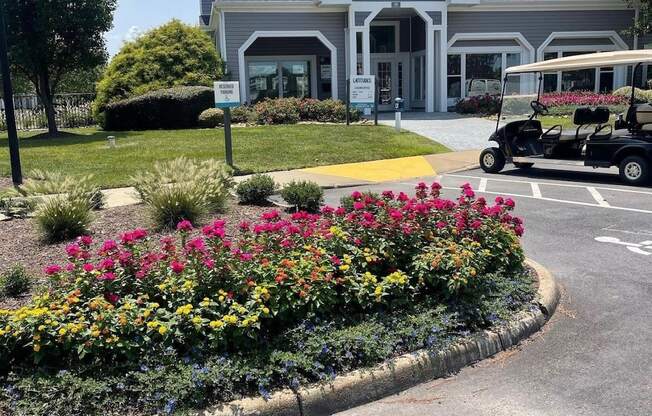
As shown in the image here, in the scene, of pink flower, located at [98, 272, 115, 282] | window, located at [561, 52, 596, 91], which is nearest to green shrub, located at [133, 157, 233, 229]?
pink flower, located at [98, 272, 115, 282]

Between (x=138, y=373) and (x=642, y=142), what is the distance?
977 centimetres

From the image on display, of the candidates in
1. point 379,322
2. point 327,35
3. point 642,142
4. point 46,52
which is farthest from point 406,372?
point 327,35

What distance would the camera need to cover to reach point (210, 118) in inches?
802

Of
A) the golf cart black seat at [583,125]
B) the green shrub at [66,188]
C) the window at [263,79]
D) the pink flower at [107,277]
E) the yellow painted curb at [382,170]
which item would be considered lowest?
the yellow painted curb at [382,170]

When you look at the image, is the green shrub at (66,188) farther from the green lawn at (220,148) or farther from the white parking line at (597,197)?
the white parking line at (597,197)

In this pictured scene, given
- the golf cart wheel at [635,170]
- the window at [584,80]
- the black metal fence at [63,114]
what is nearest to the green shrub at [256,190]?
the golf cart wheel at [635,170]

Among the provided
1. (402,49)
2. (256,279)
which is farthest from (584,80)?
(256,279)

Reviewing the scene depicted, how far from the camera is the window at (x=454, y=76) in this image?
2669cm

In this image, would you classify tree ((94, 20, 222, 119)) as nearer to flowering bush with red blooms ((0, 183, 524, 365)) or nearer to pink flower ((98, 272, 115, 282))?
flowering bush with red blooms ((0, 183, 524, 365))

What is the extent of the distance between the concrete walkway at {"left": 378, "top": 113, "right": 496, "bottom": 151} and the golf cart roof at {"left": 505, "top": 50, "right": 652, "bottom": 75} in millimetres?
4904

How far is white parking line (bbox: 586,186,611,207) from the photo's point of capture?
9.30 meters

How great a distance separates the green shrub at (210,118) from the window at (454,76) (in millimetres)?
10918

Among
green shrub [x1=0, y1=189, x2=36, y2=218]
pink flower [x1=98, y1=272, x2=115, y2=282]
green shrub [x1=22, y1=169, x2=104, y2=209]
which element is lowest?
green shrub [x1=0, y1=189, x2=36, y2=218]

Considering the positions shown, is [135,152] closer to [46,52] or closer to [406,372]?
[46,52]
